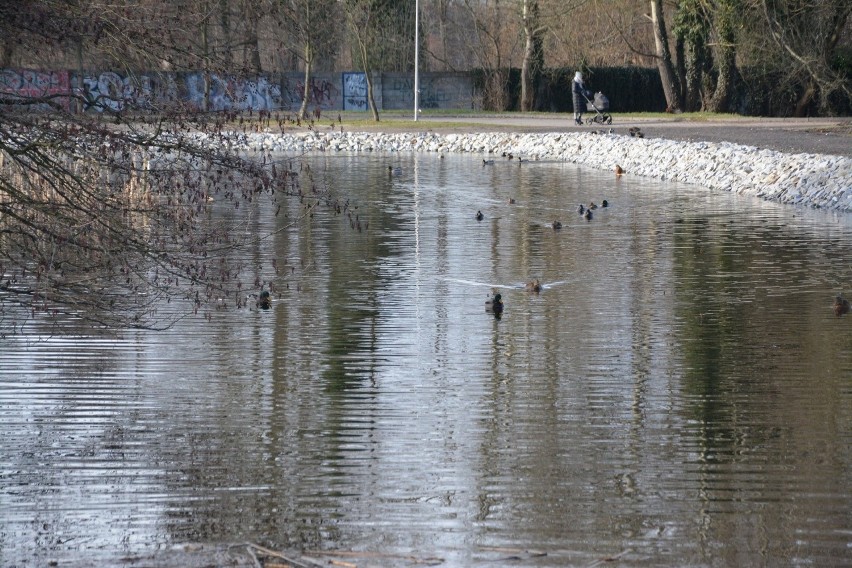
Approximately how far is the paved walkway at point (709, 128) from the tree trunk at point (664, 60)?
127 inches

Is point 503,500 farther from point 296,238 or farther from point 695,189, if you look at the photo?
point 695,189

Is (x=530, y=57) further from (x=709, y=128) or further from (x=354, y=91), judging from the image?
(x=709, y=128)

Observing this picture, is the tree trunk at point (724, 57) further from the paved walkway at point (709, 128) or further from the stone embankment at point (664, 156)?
the stone embankment at point (664, 156)

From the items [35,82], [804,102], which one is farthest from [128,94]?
[804,102]

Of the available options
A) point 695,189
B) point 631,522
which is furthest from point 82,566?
point 695,189

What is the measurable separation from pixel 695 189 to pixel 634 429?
66.7ft

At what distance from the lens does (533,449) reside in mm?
8703

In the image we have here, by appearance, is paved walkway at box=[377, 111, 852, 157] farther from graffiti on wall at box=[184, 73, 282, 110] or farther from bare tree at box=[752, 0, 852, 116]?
graffiti on wall at box=[184, 73, 282, 110]

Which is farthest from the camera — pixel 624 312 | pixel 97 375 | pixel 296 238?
pixel 296 238

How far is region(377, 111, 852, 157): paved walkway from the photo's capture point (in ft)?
111

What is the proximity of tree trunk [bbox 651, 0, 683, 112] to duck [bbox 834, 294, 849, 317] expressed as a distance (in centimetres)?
3963

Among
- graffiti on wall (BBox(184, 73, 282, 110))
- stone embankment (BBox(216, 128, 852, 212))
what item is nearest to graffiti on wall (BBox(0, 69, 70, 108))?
graffiti on wall (BBox(184, 73, 282, 110))

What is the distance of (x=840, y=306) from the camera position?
44.6 ft

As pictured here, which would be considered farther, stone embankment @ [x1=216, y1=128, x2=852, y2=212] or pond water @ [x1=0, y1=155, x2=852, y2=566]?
stone embankment @ [x1=216, y1=128, x2=852, y2=212]
